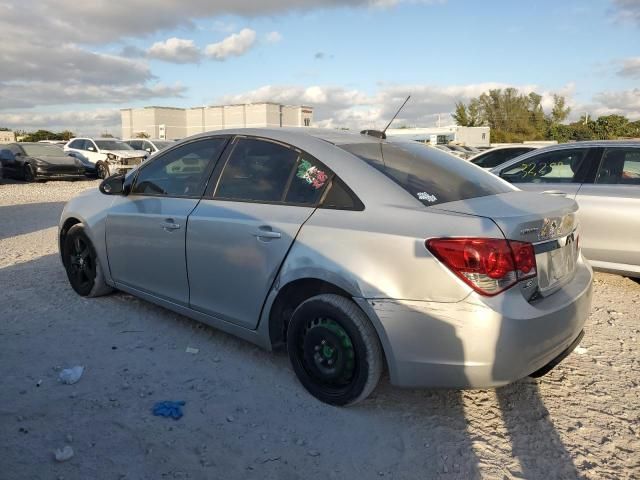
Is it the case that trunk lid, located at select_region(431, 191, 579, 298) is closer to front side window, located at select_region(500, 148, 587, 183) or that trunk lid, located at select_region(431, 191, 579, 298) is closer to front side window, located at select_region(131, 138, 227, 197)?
front side window, located at select_region(131, 138, 227, 197)

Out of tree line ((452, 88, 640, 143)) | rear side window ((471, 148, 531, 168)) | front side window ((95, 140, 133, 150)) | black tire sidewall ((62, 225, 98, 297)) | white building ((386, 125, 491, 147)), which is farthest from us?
tree line ((452, 88, 640, 143))

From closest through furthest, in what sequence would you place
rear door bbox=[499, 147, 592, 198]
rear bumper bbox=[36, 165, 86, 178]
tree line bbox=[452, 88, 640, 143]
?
rear door bbox=[499, 147, 592, 198] < rear bumper bbox=[36, 165, 86, 178] < tree line bbox=[452, 88, 640, 143]

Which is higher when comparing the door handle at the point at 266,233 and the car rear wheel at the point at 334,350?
the door handle at the point at 266,233

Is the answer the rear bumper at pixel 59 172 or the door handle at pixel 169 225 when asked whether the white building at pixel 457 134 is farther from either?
the door handle at pixel 169 225

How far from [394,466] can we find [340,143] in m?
1.91

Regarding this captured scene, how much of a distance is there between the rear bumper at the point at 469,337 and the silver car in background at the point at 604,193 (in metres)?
2.88

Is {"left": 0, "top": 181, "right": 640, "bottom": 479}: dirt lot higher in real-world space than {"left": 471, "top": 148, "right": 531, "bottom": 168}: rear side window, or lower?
lower

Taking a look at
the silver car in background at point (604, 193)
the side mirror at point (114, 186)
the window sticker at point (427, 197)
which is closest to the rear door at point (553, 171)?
the silver car in background at point (604, 193)

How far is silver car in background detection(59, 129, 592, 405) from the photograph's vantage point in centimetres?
262

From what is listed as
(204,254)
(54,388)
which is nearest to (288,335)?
(204,254)

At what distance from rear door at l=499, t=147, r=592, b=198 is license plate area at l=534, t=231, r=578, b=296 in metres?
2.50

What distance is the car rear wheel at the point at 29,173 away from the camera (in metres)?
18.7

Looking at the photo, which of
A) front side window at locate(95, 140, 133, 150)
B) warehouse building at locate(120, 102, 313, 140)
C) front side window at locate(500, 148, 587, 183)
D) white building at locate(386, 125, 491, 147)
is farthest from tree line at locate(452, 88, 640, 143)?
front side window at locate(500, 148, 587, 183)

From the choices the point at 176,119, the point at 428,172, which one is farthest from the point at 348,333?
the point at 176,119
